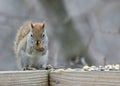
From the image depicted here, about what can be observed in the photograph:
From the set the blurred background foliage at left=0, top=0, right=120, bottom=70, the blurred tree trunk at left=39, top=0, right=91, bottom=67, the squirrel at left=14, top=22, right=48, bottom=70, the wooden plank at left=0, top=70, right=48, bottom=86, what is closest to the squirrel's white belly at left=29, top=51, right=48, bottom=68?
the squirrel at left=14, top=22, right=48, bottom=70

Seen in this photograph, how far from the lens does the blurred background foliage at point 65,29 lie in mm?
5949

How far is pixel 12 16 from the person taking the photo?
6.24 metres

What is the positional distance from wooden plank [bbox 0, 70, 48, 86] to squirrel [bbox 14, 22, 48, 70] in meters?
0.73

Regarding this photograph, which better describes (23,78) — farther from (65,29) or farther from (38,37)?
(65,29)

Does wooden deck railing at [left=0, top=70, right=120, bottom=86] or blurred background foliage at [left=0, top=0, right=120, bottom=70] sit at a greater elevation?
blurred background foliage at [left=0, top=0, right=120, bottom=70]

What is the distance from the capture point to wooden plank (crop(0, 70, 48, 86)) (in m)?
2.37

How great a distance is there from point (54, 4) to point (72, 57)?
683mm

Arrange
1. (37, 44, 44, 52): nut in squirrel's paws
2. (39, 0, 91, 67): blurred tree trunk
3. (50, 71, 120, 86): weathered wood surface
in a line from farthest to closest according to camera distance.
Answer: (39, 0, 91, 67): blurred tree trunk → (37, 44, 44, 52): nut in squirrel's paws → (50, 71, 120, 86): weathered wood surface

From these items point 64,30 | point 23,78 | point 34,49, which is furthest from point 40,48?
point 64,30

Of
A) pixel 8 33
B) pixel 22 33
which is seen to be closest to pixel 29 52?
pixel 22 33

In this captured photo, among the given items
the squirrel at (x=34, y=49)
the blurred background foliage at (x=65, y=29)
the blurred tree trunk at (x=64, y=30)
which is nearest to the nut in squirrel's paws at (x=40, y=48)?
the squirrel at (x=34, y=49)

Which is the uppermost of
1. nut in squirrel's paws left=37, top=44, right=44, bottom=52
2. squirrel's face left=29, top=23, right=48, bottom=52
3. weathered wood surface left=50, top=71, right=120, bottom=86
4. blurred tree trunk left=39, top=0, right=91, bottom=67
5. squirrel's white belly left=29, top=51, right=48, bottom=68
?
blurred tree trunk left=39, top=0, right=91, bottom=67

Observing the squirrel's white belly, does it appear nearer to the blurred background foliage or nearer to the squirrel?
the squirrel

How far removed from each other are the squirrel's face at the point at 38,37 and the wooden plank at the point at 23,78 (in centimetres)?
75
